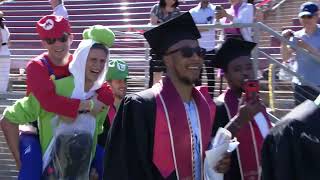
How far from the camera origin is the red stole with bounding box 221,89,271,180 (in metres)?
4.31

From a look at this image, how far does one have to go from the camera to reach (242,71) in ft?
14.9

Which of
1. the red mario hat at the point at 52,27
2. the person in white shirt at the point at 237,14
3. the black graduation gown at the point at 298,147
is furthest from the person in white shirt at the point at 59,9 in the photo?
the black graduation gown at the point at 298,147

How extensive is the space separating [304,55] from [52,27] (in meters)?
2.82

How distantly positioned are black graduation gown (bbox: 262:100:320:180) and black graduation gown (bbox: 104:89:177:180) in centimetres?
94

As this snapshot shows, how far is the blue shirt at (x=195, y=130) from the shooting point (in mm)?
3973

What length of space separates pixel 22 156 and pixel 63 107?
45 centimetres

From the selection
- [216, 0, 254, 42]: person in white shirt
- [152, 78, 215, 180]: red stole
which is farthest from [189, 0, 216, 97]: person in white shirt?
[152, 78, 215, 180]: red stole

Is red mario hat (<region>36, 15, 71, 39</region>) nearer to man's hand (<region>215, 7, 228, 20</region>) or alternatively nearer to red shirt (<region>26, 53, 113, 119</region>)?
red shirt (<region>26, 53, 113, 119</region>)

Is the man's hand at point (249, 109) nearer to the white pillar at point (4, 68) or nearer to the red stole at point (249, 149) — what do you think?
the red stole at point (249, 149)

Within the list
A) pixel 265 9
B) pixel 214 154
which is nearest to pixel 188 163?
pixel 214 154

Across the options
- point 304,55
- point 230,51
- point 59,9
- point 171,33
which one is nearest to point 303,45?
point 304,55

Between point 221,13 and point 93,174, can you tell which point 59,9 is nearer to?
point 221,13

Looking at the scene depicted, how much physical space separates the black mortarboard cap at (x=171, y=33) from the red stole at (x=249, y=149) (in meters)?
0.59

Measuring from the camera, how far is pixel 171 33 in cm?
410
